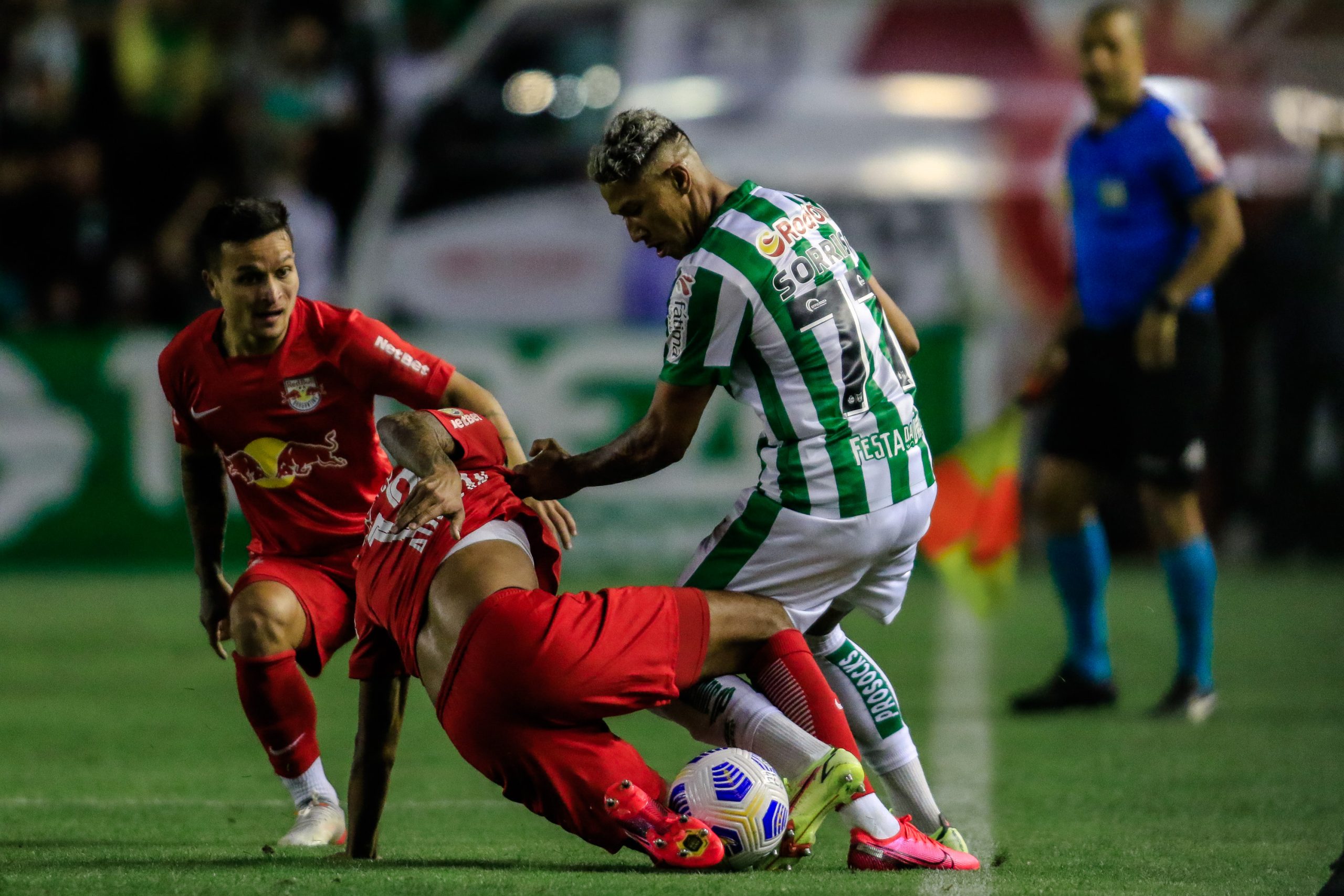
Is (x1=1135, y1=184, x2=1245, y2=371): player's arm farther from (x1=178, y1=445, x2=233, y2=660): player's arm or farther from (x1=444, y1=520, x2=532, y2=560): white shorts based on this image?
(x1=178, y1=445, x2=233, y2=660): player's arm

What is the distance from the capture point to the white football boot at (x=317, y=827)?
444 centimetres

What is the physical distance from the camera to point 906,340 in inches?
176

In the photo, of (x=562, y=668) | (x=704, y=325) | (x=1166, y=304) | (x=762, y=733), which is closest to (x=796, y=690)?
(x=762, y=733)

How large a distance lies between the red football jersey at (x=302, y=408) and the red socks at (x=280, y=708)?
49 cm

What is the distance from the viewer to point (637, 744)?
6148mm

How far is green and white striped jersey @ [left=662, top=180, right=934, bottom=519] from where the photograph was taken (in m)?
3.97

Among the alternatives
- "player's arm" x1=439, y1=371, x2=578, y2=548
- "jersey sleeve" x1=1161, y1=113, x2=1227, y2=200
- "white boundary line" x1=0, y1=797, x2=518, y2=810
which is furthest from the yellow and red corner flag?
"player's arm" x1=439, y1=371, x2=578, y2=548

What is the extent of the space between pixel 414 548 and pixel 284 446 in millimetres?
943

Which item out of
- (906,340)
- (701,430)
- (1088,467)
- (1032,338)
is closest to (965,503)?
(1088,467)

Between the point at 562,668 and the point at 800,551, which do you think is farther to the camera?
the point at 800,551

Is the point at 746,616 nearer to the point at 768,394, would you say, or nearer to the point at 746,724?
the point at 746,724

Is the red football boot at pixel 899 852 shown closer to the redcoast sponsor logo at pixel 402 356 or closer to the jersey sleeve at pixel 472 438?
the jersey sleeve at pixel 472 438

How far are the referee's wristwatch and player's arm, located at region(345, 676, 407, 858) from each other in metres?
3.45

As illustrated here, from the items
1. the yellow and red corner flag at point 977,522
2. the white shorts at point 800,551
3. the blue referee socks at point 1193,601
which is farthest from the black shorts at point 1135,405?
the white shorts at point 800,551
